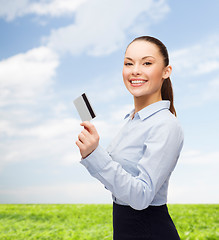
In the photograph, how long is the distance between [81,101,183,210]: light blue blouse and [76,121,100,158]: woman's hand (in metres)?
0.03

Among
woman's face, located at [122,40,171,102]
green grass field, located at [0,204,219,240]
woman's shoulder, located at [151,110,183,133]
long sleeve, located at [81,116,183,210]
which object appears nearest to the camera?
long sleeve, located at [81,116,183,210]

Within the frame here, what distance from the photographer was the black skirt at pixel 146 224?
149cm

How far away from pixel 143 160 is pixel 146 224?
32 centimetres

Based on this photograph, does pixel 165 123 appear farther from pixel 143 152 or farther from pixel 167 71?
pixel 167 71

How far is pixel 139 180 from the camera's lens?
1.36m

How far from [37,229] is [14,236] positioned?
35cm

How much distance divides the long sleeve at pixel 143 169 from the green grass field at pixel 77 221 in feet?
10.3

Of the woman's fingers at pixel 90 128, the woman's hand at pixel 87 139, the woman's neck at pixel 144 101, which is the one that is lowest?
the woman's hand at pixel 87 139

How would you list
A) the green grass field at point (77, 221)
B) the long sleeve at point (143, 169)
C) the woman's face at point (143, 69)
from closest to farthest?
the long sleeve at point (143, 169) → the woman's face at point (143, 69) → the green grass field at point (77, 221)

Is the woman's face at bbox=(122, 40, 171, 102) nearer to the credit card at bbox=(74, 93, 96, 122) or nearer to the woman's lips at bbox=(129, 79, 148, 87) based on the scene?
the woman's lips at bbox=(129, 79, 148, 87)

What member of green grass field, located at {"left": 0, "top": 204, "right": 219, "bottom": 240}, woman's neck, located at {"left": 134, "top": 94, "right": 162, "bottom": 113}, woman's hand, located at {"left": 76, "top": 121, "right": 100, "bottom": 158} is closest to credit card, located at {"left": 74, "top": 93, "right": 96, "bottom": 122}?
woman's hand, located at {"left": 76, "top": 121, "right": 100, "bottom": 158}

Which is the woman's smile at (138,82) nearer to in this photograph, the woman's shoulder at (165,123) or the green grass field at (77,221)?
the woman's shoulder at (165,123)

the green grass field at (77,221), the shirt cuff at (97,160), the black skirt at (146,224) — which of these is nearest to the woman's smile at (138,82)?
the shirt cuff at (97,160)

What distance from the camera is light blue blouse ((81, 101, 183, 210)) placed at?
1342 mm
